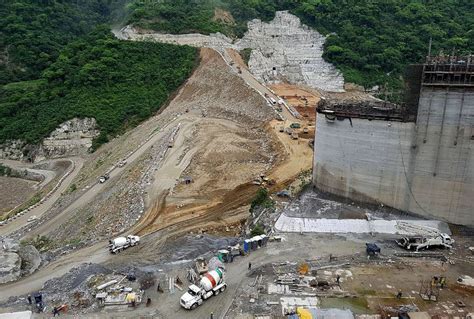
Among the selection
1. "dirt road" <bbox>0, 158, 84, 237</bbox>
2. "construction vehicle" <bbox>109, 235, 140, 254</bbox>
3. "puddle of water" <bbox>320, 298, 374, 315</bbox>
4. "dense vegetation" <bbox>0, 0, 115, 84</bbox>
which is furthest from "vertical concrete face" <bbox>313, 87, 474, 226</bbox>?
"dense vegetation" <bbox>0, 0, 115, 84</bbox>

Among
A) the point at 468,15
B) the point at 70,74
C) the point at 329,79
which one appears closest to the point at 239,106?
the point at 329,79

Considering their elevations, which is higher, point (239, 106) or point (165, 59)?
point (165, 59)

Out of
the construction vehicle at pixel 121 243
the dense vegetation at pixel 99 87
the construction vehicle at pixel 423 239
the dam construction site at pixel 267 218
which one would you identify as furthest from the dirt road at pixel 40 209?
the construction vehicle at pixel 423 239

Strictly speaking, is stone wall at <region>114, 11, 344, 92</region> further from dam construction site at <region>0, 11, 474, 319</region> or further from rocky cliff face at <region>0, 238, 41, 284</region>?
rocky cliff face at <region>0, 238, 41, 284</region>

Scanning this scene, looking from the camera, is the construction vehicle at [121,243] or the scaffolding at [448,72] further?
the scaffolding at [448,72]

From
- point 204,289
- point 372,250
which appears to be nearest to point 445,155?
point 372,250

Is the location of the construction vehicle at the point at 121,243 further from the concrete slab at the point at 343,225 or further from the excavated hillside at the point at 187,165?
the concrete slab at the point at 343,225

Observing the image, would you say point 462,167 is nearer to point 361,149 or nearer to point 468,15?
point 361,149
